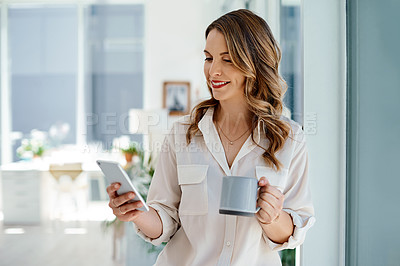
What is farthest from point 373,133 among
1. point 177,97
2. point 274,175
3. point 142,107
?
point 177,97

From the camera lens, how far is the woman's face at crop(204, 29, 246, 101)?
3.52ft

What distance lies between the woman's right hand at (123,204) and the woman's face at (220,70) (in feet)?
1.20

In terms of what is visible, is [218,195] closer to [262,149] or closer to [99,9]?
[262,149]

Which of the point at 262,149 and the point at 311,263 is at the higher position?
the point at 262,149

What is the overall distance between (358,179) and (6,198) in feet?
7.75

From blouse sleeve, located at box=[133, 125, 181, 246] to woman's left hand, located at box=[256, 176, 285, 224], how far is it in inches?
13.0

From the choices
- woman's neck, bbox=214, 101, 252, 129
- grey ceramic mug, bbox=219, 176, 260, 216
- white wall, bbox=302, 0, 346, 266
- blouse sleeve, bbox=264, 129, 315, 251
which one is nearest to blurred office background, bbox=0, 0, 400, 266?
white wall, bbox=302, 0, 346, 266

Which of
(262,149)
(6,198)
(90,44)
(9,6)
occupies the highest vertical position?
(9,6)

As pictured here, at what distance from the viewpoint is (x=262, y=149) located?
1117 millimetres

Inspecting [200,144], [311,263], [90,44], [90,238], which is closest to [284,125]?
[200,144]

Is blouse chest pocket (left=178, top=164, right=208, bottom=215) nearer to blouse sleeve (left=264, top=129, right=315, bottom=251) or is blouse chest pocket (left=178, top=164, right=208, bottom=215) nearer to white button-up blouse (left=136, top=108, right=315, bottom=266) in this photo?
white button-up blouse (left=136, top=108, right=315, bottom=266)

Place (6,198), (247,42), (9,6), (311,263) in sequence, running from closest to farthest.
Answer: (247,42) → (311,263) → (6,198) → (9,6)

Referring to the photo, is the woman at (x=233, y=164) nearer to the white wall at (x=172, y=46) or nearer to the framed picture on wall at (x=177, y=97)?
the white wall at (x=172, y=46)

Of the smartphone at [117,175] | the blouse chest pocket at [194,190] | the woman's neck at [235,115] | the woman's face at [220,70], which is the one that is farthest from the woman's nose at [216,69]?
the smartphone at [117,175]
